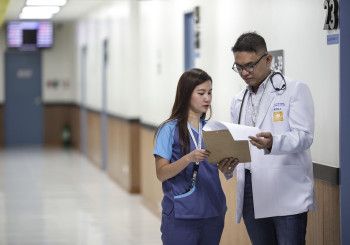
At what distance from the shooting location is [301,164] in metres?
4.20

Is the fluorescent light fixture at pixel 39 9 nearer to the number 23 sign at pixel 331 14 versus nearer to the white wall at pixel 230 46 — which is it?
the white wall at pixel 230 46

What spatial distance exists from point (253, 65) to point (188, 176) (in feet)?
2.17

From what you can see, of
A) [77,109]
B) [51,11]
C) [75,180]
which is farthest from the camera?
[77,109]

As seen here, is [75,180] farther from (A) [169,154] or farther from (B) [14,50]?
(A) [169,154]

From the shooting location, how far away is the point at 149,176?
10.6 meters

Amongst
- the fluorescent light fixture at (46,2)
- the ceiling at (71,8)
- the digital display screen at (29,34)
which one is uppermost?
the ceiling at (71,8)

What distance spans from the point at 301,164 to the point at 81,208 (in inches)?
271

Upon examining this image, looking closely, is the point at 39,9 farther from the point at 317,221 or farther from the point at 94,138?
the point at 317,221

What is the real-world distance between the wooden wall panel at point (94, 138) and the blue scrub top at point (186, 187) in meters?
11.4

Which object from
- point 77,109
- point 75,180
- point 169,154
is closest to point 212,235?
point 169,154

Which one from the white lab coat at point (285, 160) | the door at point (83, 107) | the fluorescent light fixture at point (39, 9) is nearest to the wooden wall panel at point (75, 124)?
the door at point (83, 107)

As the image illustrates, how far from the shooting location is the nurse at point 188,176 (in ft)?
13.8

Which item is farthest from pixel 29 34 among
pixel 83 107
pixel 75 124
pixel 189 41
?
pixel 189 41

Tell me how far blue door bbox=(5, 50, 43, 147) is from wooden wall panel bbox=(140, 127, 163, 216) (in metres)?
9.60
